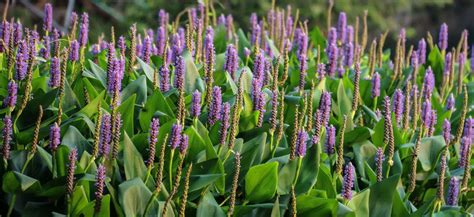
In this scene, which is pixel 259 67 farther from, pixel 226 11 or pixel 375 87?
pixel 226 11

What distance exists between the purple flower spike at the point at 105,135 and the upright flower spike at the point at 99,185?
0.12 metres

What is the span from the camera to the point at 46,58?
355 centimetres

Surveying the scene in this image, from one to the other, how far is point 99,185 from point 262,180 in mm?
544

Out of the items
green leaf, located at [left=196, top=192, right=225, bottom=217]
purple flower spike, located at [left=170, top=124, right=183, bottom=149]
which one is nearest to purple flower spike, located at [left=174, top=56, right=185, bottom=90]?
purple flower spike, located at [left=170, top=124, right=183, bottom=149]

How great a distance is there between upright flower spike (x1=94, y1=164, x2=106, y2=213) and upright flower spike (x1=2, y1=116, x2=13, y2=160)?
32cm

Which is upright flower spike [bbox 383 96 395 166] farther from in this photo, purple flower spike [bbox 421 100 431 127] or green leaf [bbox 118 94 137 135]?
green leaf [bbox 118 94 137 135]

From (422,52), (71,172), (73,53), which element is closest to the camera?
(71,172)

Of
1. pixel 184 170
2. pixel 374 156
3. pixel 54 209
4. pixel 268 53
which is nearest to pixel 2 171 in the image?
pixel 54 209

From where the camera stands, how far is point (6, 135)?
101 inches

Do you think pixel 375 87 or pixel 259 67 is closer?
pixel 259 67

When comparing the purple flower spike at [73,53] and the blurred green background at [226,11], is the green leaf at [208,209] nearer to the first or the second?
the purple flower spike at [73,53]

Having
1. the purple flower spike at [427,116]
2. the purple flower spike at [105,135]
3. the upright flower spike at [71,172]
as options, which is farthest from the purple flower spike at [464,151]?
the upright flower spike at [71,172]

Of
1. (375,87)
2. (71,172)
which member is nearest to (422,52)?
(375,87)

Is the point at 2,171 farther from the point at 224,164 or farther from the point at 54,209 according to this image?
the point at 224,164
